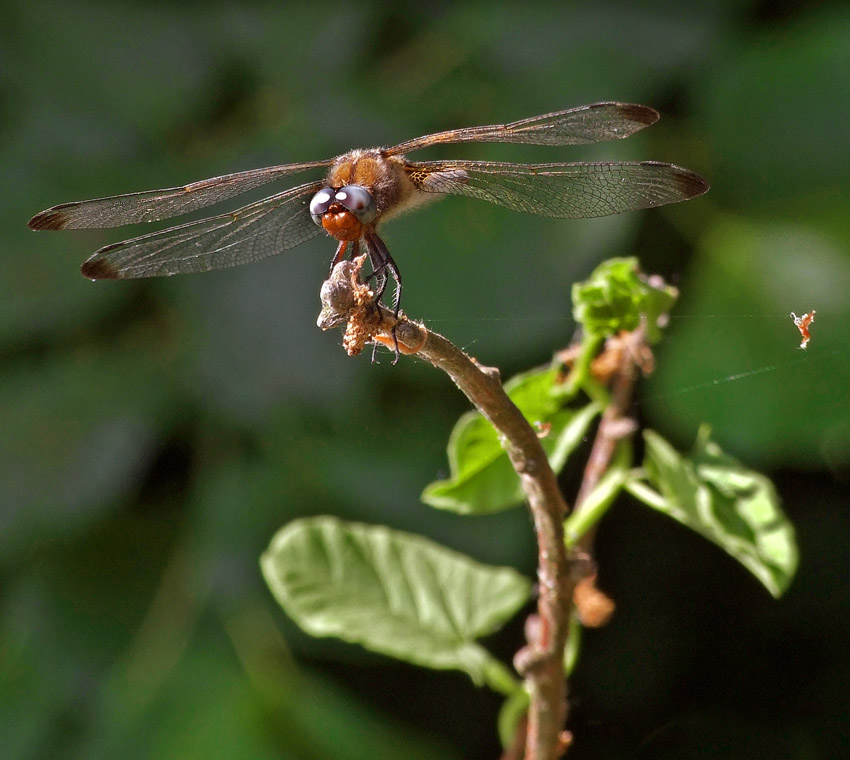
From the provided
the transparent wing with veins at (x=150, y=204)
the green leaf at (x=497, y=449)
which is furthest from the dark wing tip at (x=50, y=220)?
the green leaf at (x=497, y=449)

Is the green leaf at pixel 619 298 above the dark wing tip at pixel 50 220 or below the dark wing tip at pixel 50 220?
below

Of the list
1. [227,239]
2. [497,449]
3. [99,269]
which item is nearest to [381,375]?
[227,239]

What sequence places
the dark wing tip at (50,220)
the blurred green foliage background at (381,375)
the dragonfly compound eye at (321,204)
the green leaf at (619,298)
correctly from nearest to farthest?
the green leaf at (619,298) < the dragonfly compound eye at (321,204) < the dark wing tip at (50,220) < the blurred green foliage background at (381,375)

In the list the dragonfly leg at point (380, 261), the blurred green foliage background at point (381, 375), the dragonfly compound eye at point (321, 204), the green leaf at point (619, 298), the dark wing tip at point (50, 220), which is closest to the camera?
the green leaf at point (619, 298)

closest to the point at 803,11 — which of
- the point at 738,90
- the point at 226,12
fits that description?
the point at 738,90

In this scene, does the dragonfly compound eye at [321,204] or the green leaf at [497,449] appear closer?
the green leaf at [497,449]

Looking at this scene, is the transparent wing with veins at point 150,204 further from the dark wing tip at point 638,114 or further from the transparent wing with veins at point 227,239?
the dark wing tip at point 638,114

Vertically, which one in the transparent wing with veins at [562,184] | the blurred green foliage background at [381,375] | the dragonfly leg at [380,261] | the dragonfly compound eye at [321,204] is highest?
the dragonfly compound eye at [321,204]
